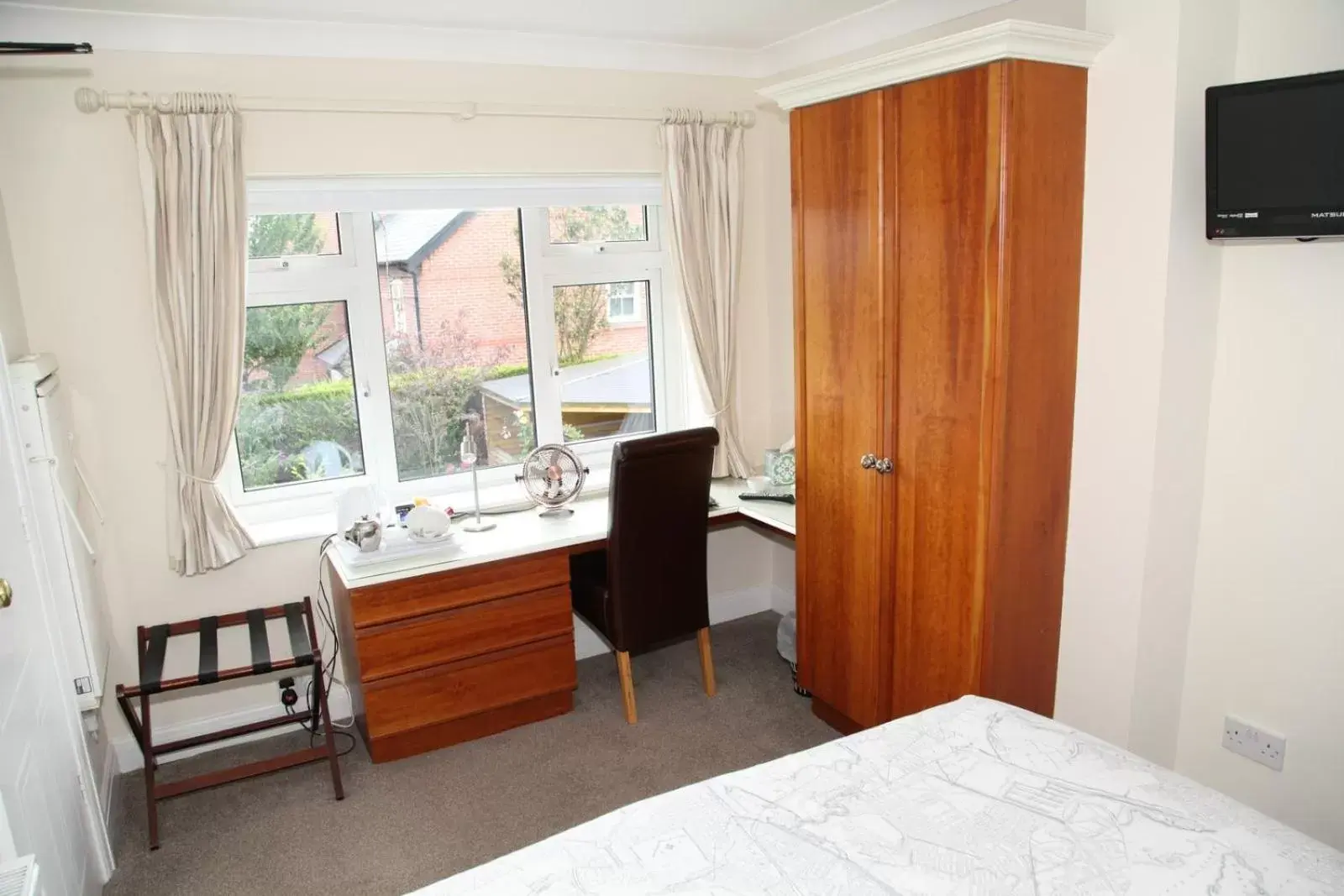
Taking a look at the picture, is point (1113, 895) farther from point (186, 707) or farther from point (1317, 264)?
point (186, 707)

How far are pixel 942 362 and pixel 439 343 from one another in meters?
2.00

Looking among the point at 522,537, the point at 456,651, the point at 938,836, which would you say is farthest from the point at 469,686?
the point at 938,836

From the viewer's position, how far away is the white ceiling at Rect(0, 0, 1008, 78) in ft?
8.94

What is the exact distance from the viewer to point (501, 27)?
3.17 metres

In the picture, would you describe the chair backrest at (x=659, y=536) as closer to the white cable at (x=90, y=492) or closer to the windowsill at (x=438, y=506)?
the windowsill at (x=438, y=506)

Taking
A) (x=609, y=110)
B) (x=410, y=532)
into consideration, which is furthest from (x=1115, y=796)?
(x=609, y=110)

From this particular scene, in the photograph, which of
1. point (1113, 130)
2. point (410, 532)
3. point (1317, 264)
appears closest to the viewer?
point (1317, 264)

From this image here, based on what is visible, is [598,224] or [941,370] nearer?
[941,370]

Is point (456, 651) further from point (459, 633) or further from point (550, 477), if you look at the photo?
point (550, 477)

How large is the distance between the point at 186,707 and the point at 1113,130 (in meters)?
3.39

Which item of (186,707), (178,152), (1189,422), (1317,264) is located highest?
(178,152)

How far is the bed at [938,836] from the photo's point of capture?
1426 millimetres

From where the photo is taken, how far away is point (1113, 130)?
2.29m

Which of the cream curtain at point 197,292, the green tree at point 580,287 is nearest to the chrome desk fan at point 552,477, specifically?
the green tree at point 580,287
